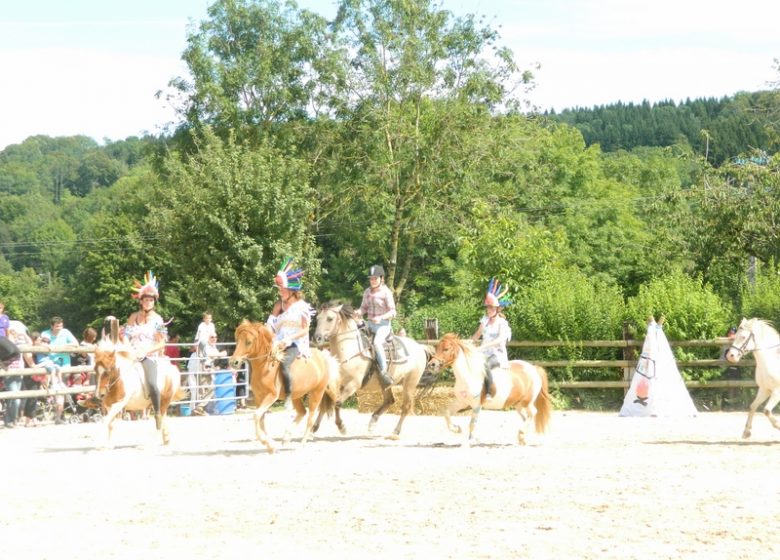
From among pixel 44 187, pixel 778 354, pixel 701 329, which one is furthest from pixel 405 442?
pixel 44 187

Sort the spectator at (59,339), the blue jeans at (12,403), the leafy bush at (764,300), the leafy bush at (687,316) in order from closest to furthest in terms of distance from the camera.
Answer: the blue jeans at (12,403) < the spectator at (59,339) < the leafy bush at (687,316) < the leafy bush at (764,300)

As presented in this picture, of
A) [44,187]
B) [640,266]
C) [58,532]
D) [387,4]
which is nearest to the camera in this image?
[58,532]

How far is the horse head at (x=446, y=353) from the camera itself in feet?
48.0

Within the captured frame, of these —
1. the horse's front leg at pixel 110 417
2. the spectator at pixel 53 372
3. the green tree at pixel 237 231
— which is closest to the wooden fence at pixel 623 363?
the spectator at pixel 53 372

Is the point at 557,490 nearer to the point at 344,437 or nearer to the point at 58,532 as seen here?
the point at 58,532

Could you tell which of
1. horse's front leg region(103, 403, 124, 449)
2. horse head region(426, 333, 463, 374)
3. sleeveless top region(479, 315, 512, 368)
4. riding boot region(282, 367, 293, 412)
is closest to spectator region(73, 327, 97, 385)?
horse's front leg region(103, 403, 124, 449)

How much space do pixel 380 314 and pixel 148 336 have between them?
3.41 meters

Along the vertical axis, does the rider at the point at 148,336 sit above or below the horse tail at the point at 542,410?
above

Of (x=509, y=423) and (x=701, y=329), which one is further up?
(x=701, y=329)

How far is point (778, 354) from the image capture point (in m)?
15.5

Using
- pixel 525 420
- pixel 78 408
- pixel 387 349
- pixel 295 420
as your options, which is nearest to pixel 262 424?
pixel 295 420

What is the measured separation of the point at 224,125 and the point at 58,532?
37682 millimetres

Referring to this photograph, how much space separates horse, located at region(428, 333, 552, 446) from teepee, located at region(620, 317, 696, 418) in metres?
5.78

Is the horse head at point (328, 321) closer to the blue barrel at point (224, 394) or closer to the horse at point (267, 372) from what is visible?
the horse at point (267, 372)
